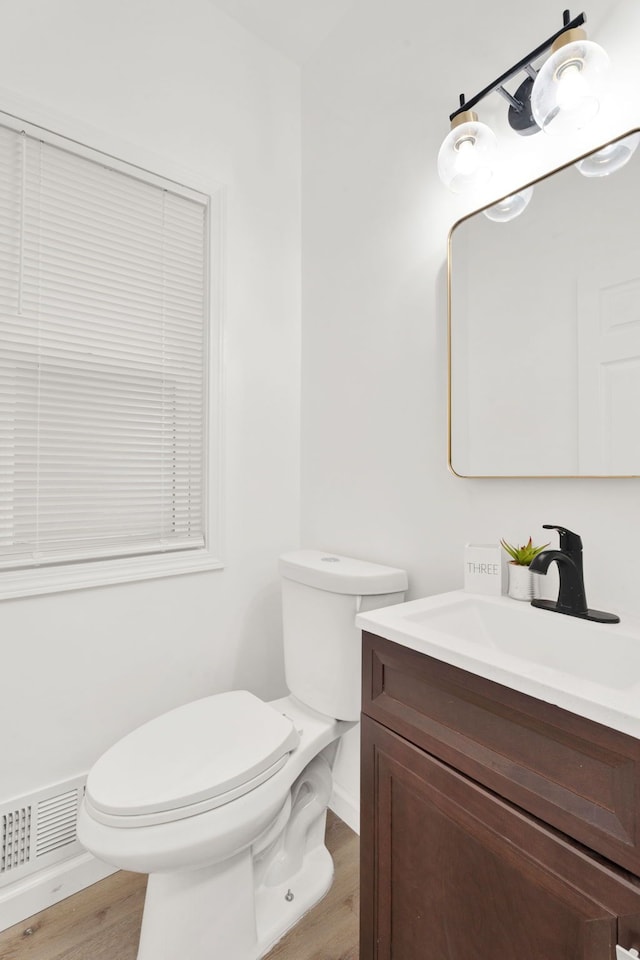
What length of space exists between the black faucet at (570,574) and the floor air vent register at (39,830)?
136 centimetres

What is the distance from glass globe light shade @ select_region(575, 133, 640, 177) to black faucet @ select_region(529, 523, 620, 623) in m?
0.73

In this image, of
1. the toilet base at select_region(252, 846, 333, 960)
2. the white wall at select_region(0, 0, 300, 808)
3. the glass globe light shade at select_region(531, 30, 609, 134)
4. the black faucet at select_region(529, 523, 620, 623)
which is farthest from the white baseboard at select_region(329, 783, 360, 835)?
the glass globe light shade at select_region(531, 30, 609, 134)

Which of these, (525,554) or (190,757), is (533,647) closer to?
(525,554)

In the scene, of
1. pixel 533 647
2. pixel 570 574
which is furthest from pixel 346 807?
pixel 570 574

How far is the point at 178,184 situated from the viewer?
1.55m

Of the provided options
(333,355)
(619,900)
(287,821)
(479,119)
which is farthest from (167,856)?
(479,119)

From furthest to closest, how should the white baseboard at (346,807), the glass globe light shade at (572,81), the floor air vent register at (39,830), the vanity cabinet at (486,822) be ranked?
1. the white baseboard at (346,807)
2. the floor air vent register at (39,830)
3. the glass globe light shade at (572,81)
4. the vanity cabinet at (486,822)

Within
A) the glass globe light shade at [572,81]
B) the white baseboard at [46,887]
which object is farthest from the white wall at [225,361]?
the glass globe light shade at [572,81]

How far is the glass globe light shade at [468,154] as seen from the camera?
113 centimetres

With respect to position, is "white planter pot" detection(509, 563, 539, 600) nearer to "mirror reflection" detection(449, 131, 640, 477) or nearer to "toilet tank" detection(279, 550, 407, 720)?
"mirror reflection" detection(449, 131, 640, 477)

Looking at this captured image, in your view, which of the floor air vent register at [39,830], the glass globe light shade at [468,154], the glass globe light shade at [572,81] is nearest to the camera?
the glass globe light shade at [572,81]

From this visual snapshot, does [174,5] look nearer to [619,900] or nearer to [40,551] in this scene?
[40,551]

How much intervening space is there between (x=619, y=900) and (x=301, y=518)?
1405 millimetres

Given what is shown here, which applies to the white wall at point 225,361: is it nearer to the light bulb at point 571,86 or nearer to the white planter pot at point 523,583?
the white planter pot at point 523,583
